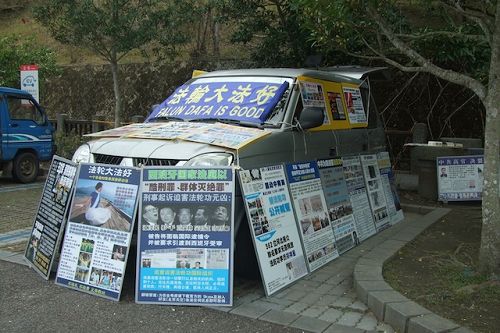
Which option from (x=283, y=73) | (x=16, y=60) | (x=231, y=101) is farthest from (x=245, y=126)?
(x=16, y=60)

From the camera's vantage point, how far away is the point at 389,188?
7195 mm

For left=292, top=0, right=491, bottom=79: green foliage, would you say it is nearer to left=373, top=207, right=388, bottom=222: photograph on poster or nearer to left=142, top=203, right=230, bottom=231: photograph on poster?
left=373, top=207, right=388, bottom=222: photograph on poster

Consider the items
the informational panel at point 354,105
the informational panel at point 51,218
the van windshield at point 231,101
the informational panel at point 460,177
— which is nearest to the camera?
the informational panel at point 51,218

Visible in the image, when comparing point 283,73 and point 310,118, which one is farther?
point 283,73

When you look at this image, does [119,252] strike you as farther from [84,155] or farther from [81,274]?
[84,155]

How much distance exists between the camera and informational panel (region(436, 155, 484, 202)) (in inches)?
335

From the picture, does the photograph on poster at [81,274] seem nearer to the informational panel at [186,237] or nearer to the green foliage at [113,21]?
the informational panel at [186,237]

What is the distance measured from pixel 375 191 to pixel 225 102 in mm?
2412

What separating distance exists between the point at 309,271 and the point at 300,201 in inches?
27.1

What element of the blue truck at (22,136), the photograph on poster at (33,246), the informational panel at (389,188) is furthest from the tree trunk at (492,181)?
the blue truck at (22,136)

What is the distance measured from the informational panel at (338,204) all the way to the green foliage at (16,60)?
11.1 metres

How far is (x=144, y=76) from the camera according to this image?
16.5m

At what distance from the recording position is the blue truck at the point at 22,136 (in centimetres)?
1064

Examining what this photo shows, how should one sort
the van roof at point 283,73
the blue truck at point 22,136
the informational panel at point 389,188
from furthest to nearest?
the blue truck at point 22,136
the informational panel at point 389,188
the van roof at point 283,73
